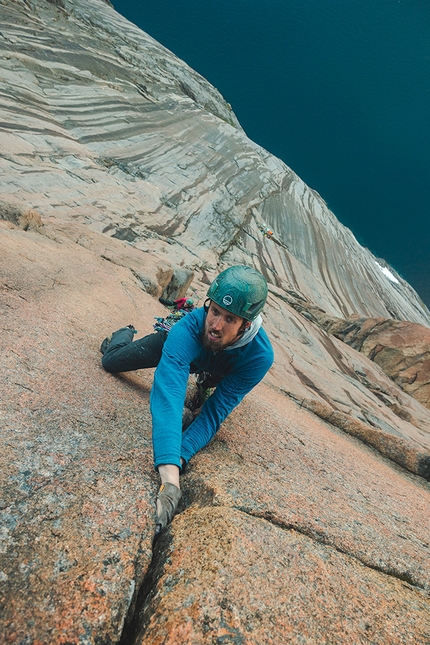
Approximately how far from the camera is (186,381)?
2922mm

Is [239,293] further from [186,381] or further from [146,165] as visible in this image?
[146,165]

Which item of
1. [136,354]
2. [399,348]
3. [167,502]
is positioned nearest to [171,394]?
[167,502]

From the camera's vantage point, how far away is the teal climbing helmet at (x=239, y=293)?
2.89 meters

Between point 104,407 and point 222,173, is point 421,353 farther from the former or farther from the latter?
point 222,173

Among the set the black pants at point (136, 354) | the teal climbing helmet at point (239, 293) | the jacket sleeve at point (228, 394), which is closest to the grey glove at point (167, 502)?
the jacket sleeve at point (228, 394)

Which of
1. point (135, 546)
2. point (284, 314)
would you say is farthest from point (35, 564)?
point (284, 314)

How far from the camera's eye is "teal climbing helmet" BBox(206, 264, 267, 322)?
2891 mm

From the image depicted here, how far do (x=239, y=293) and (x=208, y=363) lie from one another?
0.87m

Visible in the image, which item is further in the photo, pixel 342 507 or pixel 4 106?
pixel 4 106

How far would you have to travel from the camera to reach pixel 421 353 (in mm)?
16469

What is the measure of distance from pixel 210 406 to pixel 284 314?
14.0 meters

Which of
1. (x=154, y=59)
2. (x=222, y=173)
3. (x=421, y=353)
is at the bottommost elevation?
(x=421, y=353)

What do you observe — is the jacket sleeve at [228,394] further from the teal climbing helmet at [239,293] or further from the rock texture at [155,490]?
the teal climbing helmet at [239,293]

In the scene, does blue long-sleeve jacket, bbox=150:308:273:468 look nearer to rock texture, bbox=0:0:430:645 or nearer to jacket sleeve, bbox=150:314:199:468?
jacket sleeve, bbox=150:314:199:468
